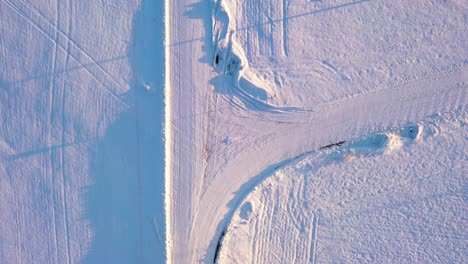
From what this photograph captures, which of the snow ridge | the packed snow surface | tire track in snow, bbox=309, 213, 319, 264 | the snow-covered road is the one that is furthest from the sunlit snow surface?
the packed snow surface

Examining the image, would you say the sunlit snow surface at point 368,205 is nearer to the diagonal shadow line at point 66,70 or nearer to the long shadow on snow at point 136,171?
the long shadow on snow at point 136,171

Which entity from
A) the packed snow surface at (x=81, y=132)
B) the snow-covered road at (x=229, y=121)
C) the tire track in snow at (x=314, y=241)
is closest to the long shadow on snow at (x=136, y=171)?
the packed snow surface at (x=81, y=132)

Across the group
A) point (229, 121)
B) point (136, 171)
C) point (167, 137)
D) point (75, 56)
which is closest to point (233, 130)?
point (229, 121)

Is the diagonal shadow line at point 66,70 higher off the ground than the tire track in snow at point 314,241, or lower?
higher

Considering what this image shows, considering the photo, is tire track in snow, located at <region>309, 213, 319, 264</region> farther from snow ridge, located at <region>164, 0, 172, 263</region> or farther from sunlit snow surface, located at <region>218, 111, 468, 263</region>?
snow ridge, located at <region>164, 0, 172, 263</region>

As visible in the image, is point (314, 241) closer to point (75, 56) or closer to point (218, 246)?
point (218, 246)

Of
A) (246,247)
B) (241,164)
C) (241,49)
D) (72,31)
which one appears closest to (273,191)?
(241,164)
